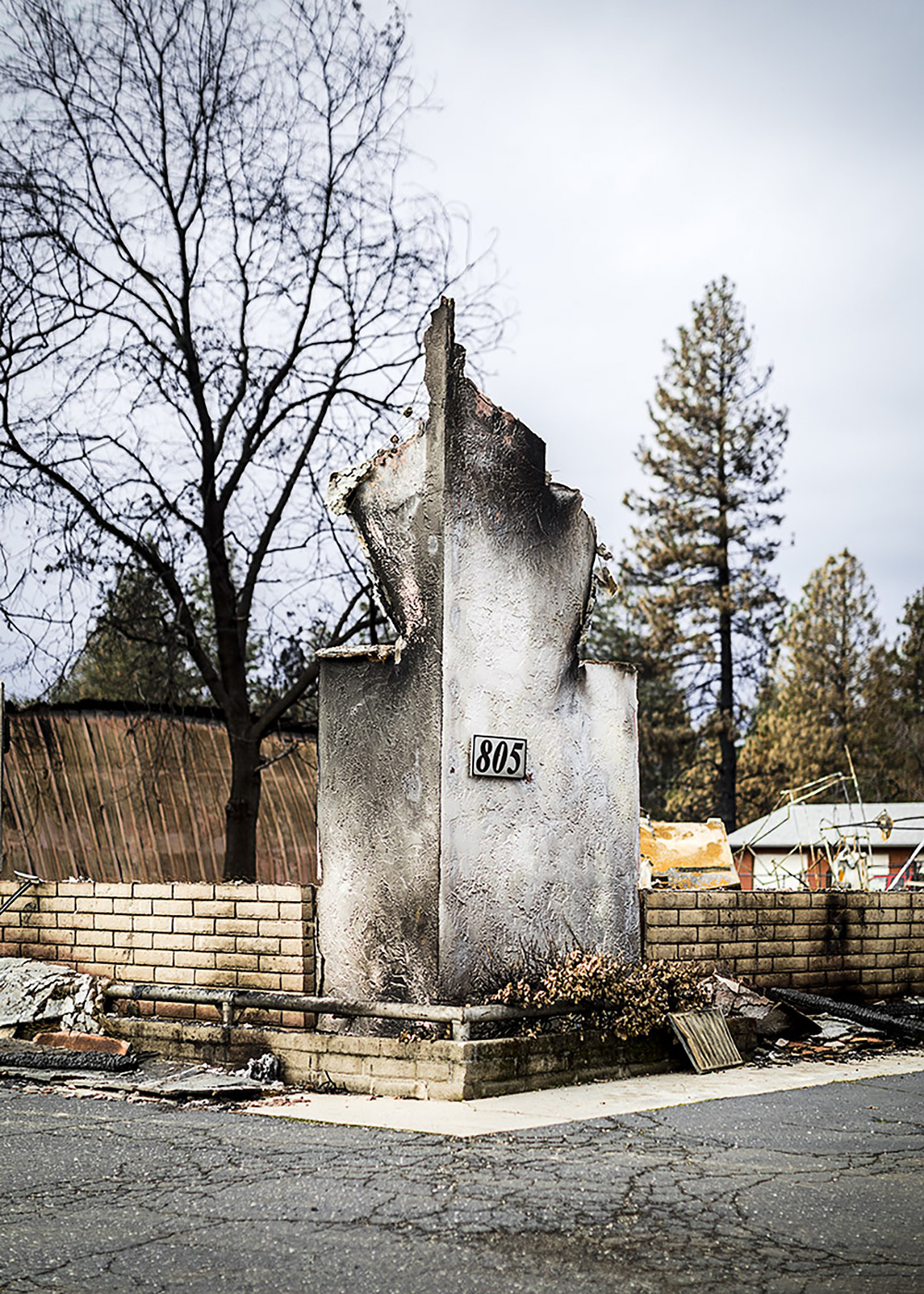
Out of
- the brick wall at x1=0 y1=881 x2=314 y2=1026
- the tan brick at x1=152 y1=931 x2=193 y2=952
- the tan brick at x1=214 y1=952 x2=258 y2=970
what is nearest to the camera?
the brick wall at x1=0 y1=881 x2=314 y2=1026

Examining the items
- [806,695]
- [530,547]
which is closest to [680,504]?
[806,695]

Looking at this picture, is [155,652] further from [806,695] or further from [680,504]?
[806,695]

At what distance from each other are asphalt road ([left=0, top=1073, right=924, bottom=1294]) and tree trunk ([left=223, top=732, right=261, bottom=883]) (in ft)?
25.2

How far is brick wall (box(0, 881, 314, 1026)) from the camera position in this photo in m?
9.63

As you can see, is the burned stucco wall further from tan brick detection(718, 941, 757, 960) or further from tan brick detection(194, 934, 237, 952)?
tan brick detection(718, 941, 757, 960)

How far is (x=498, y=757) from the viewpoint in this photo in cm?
934

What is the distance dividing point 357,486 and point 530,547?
132 cm

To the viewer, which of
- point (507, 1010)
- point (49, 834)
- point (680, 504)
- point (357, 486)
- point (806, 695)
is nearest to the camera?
point (507, 1010)

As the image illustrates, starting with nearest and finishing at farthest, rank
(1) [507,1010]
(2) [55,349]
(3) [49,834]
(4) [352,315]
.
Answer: (1) [507,1010], (3) [49,834], (2) [55,349], (4) [352,315]

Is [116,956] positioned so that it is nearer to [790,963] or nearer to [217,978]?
[217,978]

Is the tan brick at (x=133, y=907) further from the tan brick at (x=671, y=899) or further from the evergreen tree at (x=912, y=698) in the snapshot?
the evergreen tree at (x=912, y=698)

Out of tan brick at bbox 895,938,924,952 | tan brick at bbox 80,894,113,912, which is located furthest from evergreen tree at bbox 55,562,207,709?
tan brick at bbox 895,938,924,952

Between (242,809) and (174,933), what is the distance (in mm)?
6068

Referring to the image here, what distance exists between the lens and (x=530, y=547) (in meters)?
9.80
